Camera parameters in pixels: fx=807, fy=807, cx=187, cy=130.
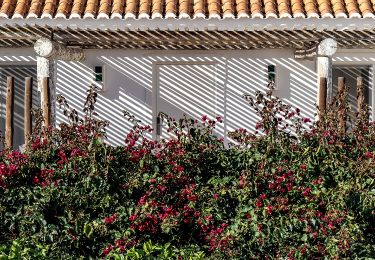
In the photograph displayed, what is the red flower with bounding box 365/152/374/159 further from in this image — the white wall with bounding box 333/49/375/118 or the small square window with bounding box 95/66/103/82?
the small square window with bounding box 95/66/103/82

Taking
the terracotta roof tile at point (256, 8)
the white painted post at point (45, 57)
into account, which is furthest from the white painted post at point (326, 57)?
the white painted post at point (45, 57)

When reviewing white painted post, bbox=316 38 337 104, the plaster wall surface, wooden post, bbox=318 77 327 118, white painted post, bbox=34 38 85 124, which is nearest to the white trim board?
white painted post, bbox=34 38 85 124

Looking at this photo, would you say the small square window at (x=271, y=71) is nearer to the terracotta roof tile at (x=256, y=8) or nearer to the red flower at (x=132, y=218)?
the terracotta roof tile at (x=256, y=8)

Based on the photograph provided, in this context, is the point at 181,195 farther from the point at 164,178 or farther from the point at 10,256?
the point at 10,256

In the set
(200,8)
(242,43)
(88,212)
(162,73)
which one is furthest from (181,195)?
(162,73)

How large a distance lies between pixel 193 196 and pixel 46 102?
3.94 meters

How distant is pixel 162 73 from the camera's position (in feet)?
54.2

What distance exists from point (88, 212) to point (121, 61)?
26.6ft

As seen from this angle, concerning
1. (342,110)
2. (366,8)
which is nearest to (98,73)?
(366,8)

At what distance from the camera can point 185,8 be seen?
12.8 metres

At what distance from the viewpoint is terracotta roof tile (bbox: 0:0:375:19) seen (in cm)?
1259

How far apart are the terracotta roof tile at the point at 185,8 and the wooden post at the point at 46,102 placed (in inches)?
44.9

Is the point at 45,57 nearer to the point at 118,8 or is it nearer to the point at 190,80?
the point at 118,8

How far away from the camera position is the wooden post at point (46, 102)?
11.5 meters
